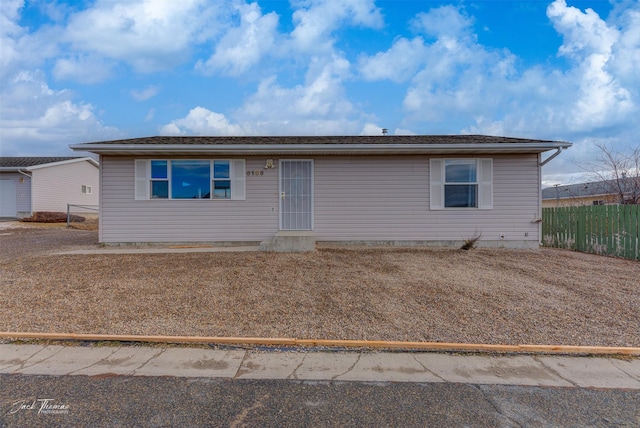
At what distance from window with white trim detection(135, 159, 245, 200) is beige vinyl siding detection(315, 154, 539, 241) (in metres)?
2.31

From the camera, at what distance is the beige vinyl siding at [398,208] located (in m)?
10.1

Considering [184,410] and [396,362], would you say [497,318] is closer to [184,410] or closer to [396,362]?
[396,362]

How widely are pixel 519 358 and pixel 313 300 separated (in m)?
2.66

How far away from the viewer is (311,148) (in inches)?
375

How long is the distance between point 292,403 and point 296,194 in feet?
25.2

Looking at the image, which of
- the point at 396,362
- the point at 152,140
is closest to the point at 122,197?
the point at 152,140

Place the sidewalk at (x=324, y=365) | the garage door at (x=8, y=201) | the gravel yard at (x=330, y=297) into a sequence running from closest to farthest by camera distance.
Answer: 1. the sidewalk at (x=324, y=365)
2. the gravel yard at (x=330, y=297)
3. the garage door at (x=8, y=201)

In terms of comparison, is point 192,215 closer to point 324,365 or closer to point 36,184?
point 324,365

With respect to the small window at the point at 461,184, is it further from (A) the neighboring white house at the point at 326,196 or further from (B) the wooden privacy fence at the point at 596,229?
(B) the wooden privacy fence at the point at 596,229

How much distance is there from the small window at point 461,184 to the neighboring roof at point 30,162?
71.2ft

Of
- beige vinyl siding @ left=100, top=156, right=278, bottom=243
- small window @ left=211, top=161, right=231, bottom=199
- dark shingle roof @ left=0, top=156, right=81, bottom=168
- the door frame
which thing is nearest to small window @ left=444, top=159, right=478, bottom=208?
the door frame

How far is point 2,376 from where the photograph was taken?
321 cm

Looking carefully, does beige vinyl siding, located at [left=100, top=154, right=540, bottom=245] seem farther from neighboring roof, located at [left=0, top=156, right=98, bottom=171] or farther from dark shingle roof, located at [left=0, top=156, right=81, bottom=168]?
dark shingle roof, located at [left=0, top=156, right=81, bottom=168]

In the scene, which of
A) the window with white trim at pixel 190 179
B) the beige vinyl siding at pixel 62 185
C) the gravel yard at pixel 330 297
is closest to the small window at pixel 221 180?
the window with white trim at pixel 190 179
